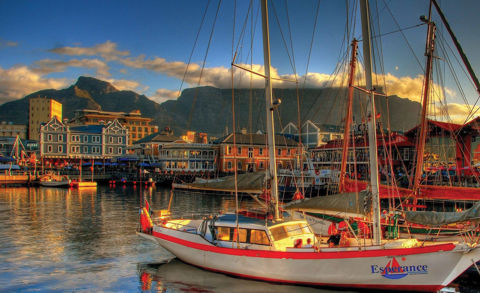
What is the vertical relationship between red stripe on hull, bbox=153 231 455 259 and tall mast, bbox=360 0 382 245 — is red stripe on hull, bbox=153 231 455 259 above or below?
below

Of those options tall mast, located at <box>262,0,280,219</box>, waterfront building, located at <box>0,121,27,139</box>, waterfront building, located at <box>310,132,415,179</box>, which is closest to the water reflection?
tall mast, located at <box>262,0,280,219</box>

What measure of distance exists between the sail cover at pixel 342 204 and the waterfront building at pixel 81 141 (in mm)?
92682

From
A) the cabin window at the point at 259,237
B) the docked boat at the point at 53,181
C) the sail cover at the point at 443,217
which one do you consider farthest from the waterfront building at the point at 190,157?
the sail cover at the point at 443,217

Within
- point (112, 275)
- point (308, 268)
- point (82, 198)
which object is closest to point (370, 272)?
point (308, 268)

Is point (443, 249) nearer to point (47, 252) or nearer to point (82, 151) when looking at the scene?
point (47, 252)

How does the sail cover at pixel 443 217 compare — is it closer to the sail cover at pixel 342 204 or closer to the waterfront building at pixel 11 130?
the sail cover at pixel 342 204

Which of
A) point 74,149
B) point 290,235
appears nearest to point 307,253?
point 290,235

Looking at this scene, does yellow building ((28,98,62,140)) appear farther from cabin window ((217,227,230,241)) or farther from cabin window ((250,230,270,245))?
cabin window ((250,230,270,245))

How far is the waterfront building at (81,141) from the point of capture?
3909 inches

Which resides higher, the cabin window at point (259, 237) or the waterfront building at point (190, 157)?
the waterfront building at point (190, 157)

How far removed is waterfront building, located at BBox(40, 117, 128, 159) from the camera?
326ft

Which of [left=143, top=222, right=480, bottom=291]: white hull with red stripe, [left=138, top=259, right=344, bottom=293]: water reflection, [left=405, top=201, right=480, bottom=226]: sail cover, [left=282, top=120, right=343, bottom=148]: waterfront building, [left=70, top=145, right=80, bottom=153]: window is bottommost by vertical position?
[left=138, top=259, right=344, bottom=293]: water reflection

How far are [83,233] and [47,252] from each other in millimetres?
6042

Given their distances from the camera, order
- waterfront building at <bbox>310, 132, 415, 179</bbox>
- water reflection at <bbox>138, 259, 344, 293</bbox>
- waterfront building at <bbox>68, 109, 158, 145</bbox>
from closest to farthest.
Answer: water reflection at <bbox>138, 259, 344, 293</bbox> → waterfront building at <bbox>310, 132, 415, 179</bbox> → waterfront building at <bbox>68, 109, 158, 145</bbox>
